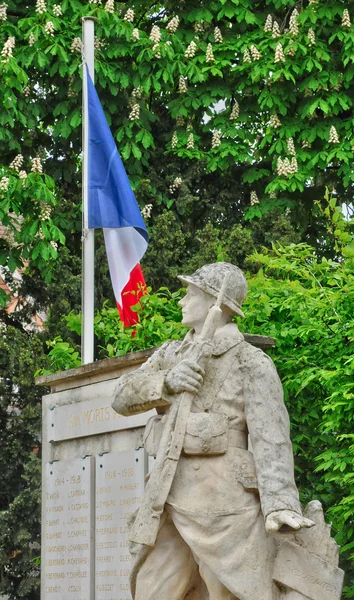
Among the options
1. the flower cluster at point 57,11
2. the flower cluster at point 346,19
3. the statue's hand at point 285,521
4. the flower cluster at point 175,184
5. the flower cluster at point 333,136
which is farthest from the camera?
the flower cluster at point 175,184

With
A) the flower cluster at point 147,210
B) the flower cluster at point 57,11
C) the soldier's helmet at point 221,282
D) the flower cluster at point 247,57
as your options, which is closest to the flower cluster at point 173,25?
the flower cluster at point 247,57

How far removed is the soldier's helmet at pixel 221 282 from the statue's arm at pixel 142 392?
45cm

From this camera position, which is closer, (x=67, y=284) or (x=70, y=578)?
(x=70, y=578)

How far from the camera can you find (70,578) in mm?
10797

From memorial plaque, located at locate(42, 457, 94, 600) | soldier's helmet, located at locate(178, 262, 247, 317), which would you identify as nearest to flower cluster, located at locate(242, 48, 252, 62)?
memorial plaque, located at locate(42, 457, 94, 600)

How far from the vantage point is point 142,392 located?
23.7 ft

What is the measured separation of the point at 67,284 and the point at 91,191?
3.18 m

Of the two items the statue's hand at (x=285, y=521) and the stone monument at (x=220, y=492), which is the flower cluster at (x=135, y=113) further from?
the statue's hand at (x=285, y=521)

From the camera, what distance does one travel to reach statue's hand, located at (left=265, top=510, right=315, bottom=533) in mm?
6738

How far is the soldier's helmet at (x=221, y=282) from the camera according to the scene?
7.36 metres

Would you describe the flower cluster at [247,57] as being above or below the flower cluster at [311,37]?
below

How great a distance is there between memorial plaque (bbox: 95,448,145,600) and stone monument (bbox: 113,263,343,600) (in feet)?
9.64

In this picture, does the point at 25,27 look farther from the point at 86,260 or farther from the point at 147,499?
the point at 147,499

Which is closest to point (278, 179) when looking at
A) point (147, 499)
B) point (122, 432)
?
point (122, 432)
